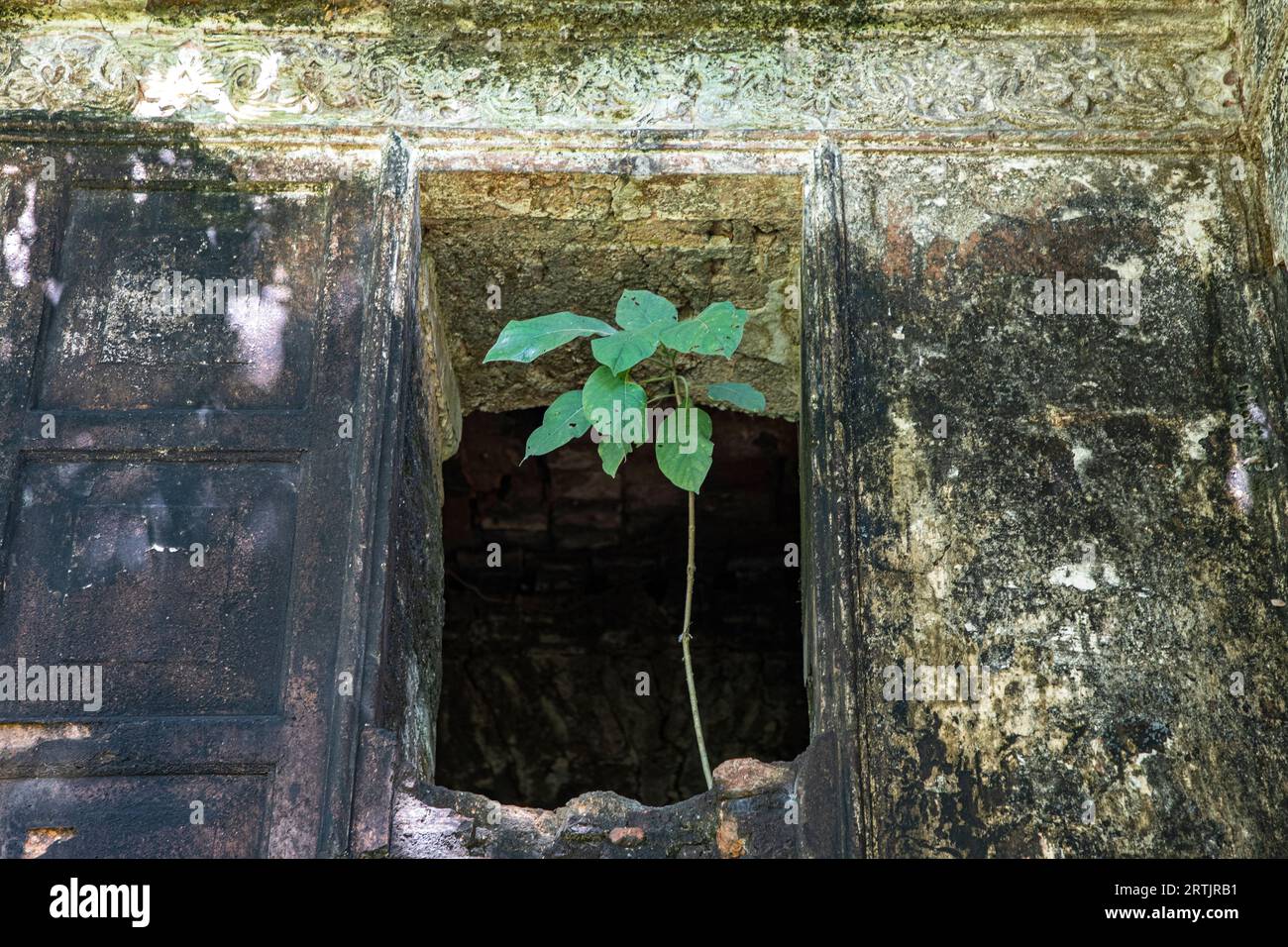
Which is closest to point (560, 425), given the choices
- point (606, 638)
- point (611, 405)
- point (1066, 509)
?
point (611, 405)

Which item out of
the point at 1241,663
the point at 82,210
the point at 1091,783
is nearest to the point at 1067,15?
the point at 1241,663

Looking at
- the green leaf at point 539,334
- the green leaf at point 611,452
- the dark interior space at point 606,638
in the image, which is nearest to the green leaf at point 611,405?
the green leaf at point 611,452

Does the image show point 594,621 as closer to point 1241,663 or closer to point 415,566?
point 415,566

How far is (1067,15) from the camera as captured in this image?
166 inches

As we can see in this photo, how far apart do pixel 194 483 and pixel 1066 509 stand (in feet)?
7.18

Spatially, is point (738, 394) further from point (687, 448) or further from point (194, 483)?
point (194, 483)

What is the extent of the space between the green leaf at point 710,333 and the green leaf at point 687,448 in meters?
0.18

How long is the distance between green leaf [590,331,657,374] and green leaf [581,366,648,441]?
5 centimetres

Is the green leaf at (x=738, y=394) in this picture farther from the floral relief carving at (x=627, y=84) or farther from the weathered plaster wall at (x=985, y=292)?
the floral relief carving at (x=627, y=84)

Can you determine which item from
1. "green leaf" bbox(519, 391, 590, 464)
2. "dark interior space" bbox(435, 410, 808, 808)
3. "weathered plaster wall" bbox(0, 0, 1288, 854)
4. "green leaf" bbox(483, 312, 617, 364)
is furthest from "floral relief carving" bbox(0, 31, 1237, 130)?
"dark interior space" bbox(435, 410, 808, 808)

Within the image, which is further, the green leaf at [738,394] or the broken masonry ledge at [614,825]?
the green leaf at [738,394]

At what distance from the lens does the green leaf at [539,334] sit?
3561 millimetres

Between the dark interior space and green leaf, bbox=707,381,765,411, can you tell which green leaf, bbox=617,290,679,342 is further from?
the dark interior space

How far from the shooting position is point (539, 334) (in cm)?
362
